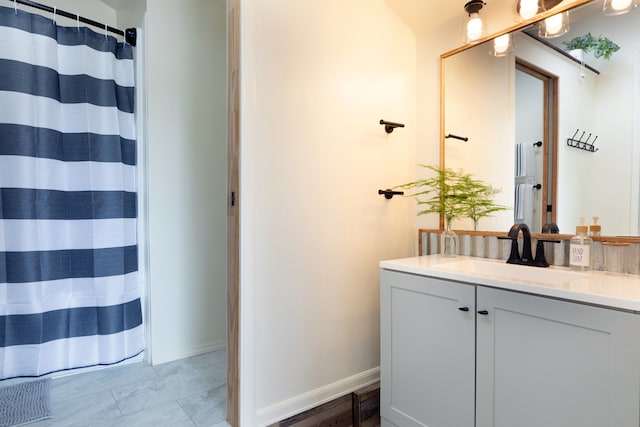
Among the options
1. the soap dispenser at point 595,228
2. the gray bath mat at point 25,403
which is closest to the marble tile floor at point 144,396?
the gray bath mat at point 25,403

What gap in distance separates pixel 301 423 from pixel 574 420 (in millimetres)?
1058

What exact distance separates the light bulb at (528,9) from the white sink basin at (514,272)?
1113 millimetres

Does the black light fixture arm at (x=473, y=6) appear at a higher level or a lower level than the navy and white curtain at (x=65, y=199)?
higher

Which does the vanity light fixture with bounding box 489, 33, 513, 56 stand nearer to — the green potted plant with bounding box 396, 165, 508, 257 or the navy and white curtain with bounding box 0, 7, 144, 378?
the green potted plant with bounding box 396, 165, 508, 257

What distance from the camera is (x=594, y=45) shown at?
142cm

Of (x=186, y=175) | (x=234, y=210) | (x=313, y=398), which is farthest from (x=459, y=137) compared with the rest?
(x=186, y=175)

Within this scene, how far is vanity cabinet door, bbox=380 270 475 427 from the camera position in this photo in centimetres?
128

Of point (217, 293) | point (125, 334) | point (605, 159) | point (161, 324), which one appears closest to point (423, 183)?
point (605, 159)

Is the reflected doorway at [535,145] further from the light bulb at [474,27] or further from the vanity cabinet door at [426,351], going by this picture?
the vanity cabinet door at [426,351]

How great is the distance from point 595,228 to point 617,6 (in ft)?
2.80

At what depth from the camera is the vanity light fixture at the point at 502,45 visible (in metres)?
1.68

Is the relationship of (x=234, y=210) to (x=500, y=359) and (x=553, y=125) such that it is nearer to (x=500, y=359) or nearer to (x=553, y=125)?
(x=500, y=359)

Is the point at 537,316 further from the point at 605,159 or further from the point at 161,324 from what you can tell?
the point at 161,324

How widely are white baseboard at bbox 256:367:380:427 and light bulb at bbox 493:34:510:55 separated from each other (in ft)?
5.77
